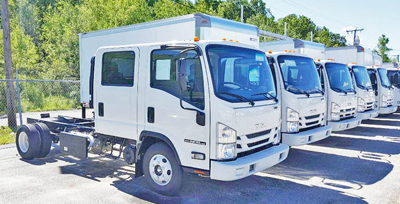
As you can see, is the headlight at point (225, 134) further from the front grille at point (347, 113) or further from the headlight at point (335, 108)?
the front grille at point (347, 113)

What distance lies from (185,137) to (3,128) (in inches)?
358

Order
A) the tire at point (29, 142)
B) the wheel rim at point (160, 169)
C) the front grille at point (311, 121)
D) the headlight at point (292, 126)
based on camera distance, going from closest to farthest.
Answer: the wheel rim at point (160, 169) < the headlight at point (292, 126) < the front grille at point (311, 121) < the tire at point (29, 142)

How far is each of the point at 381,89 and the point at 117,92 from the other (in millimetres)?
11464

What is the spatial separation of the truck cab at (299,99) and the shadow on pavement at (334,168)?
0.59 metres

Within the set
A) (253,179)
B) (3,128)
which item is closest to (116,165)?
(253,179)

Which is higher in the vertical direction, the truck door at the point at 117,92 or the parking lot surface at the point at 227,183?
the truck door at the point at 117,92

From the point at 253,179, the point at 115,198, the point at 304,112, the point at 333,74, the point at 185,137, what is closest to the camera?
the point at 185,137

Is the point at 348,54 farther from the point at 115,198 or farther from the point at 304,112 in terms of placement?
the point at 115,198

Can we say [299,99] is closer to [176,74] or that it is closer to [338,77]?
[338,77]

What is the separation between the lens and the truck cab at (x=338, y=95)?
899 cm

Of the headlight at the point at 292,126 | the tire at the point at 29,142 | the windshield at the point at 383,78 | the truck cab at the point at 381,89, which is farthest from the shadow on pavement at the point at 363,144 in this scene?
the tire at the point at 29,142

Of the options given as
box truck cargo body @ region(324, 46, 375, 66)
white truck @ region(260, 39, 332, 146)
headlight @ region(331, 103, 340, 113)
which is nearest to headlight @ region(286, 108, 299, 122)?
white truck @ region(260, 39, 332, 146)

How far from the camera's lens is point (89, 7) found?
27.0m

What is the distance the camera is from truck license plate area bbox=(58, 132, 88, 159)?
21.3 ft
